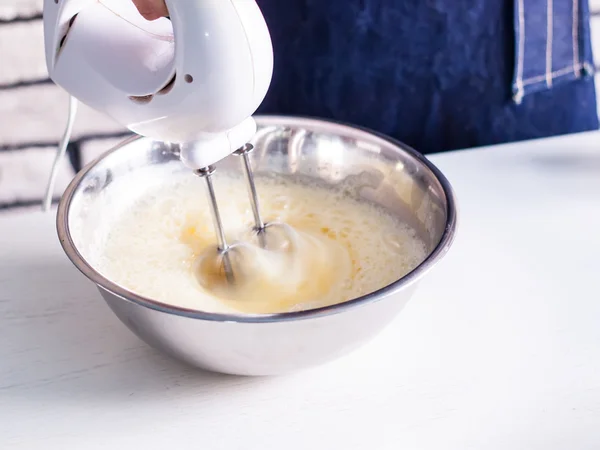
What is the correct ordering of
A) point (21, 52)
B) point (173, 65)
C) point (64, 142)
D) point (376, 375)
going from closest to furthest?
point (173, 65) < point (376, 375) < point (64, 142) < point (21, 52)

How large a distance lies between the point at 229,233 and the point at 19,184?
0.40 metres

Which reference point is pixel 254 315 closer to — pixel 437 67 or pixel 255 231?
pixel 255 231

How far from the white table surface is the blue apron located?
0.87ft

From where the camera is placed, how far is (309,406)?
55 centimetres

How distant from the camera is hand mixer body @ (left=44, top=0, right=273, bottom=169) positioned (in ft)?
1.48

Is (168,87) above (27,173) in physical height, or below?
above

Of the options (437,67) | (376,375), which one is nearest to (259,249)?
(376,375)

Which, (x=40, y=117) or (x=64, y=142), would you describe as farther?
(x=40, y=117)

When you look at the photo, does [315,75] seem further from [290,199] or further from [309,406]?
[309,406]

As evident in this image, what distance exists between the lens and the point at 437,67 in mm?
934

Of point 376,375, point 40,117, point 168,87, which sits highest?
point 168,87

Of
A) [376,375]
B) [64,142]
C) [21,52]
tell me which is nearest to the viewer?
[376,375]

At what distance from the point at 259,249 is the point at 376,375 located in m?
0.15

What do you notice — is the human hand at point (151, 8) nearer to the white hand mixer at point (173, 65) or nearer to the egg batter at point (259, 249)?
the white hand mixer at point (173, 65)
